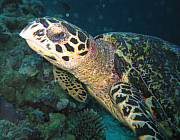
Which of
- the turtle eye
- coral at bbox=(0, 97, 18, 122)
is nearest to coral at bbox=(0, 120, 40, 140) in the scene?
coral at bbox=(0, 97, 18, 122)

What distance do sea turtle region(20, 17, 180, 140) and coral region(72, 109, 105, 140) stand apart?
1.70 feet

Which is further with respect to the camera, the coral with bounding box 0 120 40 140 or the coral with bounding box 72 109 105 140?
the coral with bounding box 72 109 105 140

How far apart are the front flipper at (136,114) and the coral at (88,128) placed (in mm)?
911

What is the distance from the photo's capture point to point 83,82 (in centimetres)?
197

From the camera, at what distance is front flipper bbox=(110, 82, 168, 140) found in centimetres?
112

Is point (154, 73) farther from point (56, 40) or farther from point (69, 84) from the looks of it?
point (69, 84)

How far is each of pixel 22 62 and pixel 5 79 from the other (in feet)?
1.66

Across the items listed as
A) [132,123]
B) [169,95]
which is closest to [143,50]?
[169,95]

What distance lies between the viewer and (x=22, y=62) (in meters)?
2.38

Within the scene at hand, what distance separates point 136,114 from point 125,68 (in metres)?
0.72

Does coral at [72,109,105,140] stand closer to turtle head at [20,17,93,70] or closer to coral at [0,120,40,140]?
coral at [0,120,40,140]

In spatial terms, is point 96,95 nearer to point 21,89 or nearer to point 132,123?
point 132,123

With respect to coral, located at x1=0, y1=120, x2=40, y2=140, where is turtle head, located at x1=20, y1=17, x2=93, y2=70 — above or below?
above

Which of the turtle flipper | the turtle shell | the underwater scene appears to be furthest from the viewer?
the turtle flipper
